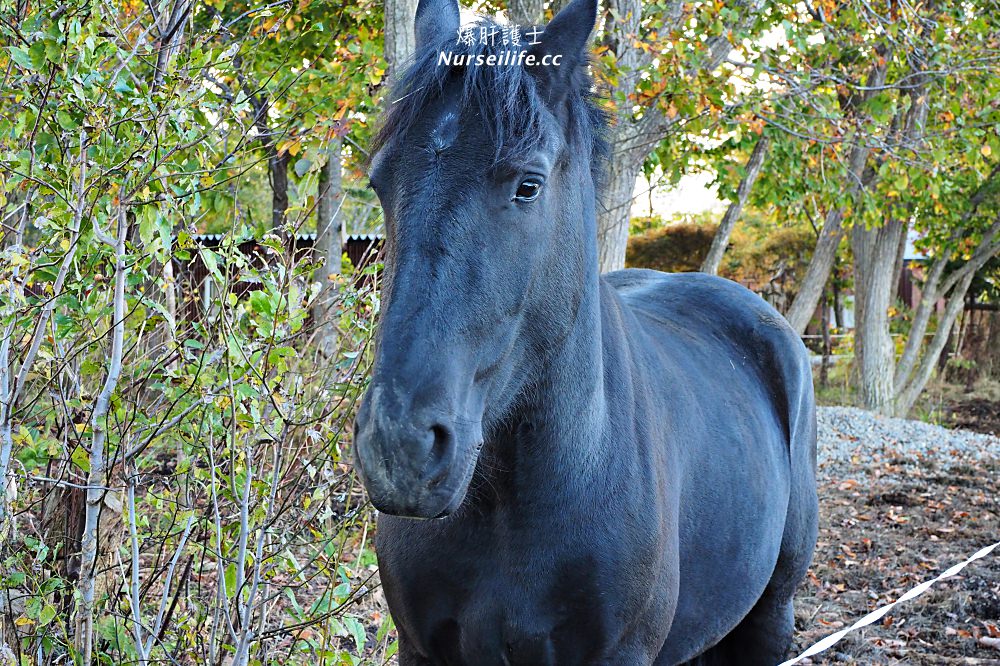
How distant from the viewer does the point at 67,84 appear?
2359 mm

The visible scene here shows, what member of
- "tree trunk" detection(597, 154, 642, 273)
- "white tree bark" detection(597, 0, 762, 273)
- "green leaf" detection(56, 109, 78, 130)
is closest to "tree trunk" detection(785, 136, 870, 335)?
"white tree bark" detection(597, 0, 762, 273)

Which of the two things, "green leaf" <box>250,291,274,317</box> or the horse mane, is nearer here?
the horse mane

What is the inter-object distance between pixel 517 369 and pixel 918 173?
8683mm

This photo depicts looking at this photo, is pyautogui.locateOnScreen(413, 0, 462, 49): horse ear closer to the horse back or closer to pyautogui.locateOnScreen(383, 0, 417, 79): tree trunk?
the horse back

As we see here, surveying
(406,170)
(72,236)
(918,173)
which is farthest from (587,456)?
(918,173)

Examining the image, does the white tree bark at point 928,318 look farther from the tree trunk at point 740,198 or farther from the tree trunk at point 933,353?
the tree trunk at point 740,198

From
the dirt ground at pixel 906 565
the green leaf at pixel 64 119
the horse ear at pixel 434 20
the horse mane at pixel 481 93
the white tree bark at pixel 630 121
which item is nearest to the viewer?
the horse mane at pixel 481 93

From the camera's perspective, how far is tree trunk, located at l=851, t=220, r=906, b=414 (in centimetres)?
1462

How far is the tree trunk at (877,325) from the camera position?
14.6 metres

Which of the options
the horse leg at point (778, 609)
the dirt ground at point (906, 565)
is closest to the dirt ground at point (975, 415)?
the dirt ground at point (906, 565)

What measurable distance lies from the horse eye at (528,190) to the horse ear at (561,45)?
0.26 meters

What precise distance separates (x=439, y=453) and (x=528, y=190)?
586 mm

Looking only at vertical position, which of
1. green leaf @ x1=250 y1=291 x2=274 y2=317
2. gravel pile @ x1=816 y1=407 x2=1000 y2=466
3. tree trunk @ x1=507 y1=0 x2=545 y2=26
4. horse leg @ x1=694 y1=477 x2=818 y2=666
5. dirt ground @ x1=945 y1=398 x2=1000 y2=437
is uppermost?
tree trunk @ x1=507 y1=0 x2=545 y2=26

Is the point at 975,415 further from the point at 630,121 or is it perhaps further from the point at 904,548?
the point at 630,121
